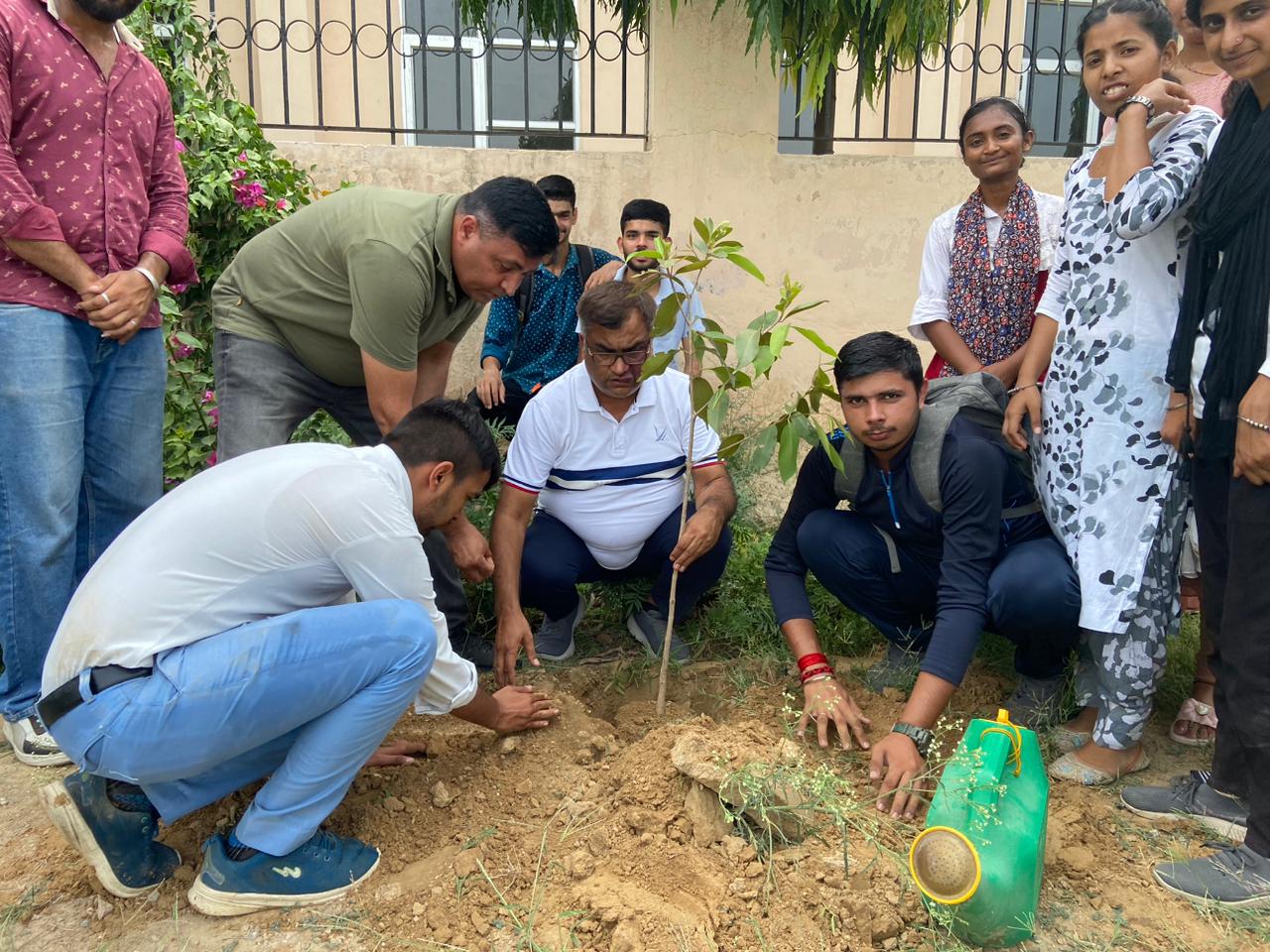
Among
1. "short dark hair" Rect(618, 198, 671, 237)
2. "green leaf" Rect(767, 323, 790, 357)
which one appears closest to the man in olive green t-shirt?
"green leaf" Rect(767, 323, 790, 357)

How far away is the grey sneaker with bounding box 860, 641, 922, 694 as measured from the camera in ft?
10.3

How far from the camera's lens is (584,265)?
4.81m

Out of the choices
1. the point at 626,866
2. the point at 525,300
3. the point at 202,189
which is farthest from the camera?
the point at 525,300

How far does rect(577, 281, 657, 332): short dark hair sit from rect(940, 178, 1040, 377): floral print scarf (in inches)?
46.8

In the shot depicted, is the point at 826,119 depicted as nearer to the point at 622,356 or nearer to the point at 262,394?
the point at 622,356

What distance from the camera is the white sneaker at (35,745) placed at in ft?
8.91

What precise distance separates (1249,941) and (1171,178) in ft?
5.44

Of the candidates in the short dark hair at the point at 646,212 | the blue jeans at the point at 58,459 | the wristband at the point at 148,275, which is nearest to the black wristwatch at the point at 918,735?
the blue jeans at the point at 58,459

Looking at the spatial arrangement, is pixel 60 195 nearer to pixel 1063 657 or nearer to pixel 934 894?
pixel 934 894

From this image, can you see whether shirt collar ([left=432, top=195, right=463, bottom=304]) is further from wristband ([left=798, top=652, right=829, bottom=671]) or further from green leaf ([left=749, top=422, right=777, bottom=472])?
wristband ([left=798, top=652, right=829, bottom=671])

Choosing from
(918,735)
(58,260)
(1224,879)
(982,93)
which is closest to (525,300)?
(58,260)

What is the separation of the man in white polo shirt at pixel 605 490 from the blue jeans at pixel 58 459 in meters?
1.07

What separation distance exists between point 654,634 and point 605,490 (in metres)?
0.54

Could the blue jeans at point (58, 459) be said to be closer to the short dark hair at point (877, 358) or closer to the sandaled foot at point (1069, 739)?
the short dark hair at point (877, 358)
